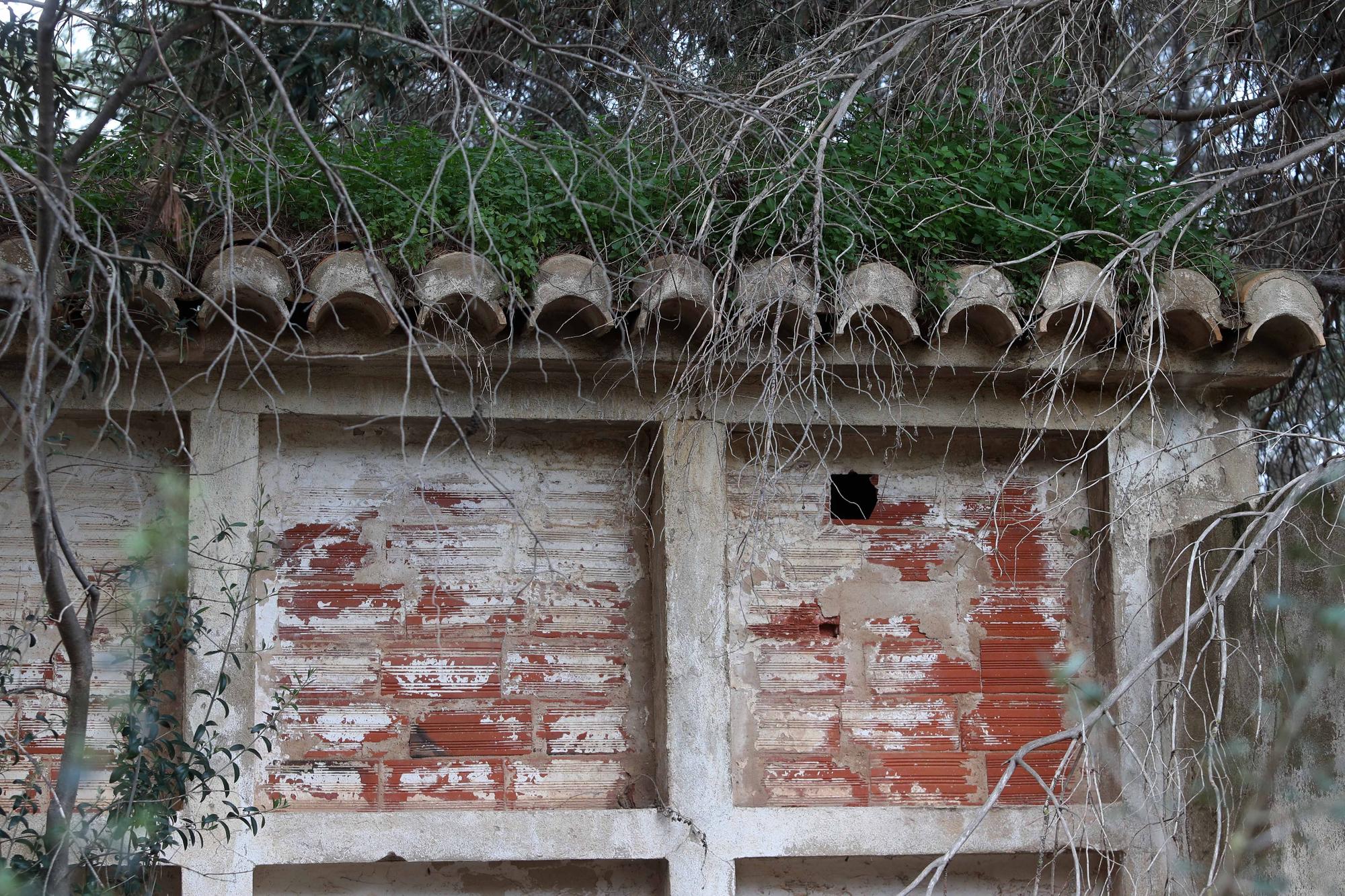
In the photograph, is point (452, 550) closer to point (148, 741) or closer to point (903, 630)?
point (148, 741)

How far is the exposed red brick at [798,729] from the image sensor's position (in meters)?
4.71

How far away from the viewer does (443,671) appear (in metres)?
4.64

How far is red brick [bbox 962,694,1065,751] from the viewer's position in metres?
4.80

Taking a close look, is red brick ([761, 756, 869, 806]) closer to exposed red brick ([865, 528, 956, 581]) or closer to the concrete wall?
the concrete wall

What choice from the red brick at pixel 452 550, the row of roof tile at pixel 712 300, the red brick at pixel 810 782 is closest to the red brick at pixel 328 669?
the red brick at pixel 452 550

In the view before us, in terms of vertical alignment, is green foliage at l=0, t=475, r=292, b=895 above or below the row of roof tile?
below

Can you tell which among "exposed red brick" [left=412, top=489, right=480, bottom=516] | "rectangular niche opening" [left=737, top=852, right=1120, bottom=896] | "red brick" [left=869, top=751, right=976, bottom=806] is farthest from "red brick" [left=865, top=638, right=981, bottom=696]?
"exposed red brick" [left=412, top=489, right=480, bottom=516]

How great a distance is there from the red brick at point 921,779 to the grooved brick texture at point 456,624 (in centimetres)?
82

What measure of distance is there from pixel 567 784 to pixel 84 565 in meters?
1.82

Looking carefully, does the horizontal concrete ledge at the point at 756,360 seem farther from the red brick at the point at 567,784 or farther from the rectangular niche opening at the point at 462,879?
the rectangular niche opening at the point at 462,879

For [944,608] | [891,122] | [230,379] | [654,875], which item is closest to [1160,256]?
[891,122]

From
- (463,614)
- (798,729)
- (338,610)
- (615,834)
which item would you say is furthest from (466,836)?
(798,729)

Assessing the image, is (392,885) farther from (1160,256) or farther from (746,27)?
(746,27)

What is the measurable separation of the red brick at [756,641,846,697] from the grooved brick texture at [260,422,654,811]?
432 mm
